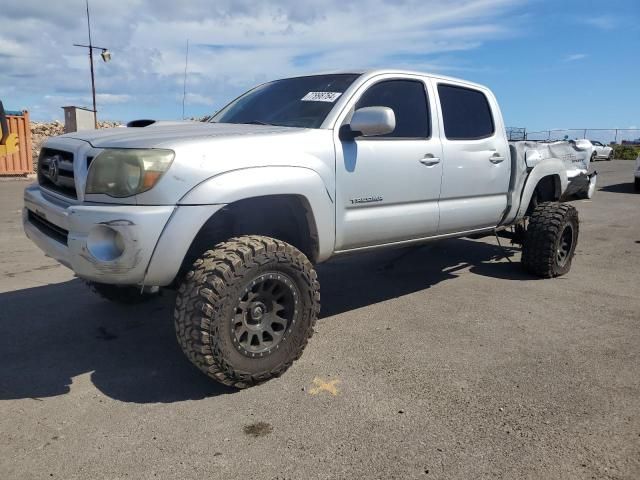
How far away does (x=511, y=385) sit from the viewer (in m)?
3.17

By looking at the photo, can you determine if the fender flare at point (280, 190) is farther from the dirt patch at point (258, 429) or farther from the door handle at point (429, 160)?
the dirt patch at point (258, 429)

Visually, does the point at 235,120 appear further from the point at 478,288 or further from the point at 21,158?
the point at 21,158

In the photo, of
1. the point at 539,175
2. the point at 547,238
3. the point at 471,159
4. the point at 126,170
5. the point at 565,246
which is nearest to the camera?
the point at 126,170

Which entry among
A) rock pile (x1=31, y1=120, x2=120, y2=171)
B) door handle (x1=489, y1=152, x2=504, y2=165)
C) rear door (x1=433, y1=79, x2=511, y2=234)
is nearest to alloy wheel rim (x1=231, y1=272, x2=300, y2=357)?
rear door (x1=433, y1=79, x2=511, y2=234)

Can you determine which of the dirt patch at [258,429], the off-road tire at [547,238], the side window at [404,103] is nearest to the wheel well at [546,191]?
the off-road tire at [547,238]

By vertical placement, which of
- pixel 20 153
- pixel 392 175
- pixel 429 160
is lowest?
pixel 20 153

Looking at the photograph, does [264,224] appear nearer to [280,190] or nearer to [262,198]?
[262,198]

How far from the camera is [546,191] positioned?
6148 millimetres

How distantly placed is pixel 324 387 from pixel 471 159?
8.13 ft

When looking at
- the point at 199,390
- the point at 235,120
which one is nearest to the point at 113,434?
the point at 199,390

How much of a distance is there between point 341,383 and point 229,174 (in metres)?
1.40

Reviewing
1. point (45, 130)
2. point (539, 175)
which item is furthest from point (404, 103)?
point (45, 130)

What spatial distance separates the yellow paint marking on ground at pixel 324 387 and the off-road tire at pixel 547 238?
125 inches

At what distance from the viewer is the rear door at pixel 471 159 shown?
4.42 m
